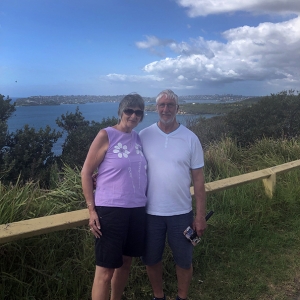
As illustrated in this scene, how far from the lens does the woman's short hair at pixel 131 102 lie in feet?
8.32

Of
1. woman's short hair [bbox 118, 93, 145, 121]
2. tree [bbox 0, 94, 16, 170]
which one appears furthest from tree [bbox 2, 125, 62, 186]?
woman's short hair [bbox 118, 93, 145, 121]

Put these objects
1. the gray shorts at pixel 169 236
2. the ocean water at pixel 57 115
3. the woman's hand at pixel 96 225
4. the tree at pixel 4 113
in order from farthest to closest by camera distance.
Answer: the tree at pixel 4 113 < the ocean water at pixel 57 115 < the gray shorts at pixel 169 236 < the woman's hand at pixel 96 225

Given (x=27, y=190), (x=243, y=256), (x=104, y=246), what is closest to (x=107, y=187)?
(x=104, y=246)

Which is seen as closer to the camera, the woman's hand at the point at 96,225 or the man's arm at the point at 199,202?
the woman's hand at the point at 96,225

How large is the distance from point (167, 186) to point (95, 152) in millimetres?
617

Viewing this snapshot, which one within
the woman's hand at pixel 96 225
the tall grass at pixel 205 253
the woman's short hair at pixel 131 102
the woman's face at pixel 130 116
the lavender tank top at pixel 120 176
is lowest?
the tall grass at pixel 205 253

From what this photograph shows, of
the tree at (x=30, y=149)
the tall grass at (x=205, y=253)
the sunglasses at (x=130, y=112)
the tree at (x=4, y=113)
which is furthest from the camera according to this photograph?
the tree at (x=4, y=113)

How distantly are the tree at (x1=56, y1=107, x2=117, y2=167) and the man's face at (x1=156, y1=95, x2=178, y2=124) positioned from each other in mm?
8095

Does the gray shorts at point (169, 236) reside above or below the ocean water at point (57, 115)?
below

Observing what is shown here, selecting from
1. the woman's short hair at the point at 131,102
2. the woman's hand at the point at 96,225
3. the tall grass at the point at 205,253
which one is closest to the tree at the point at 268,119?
the tall grass at the point at 205,253

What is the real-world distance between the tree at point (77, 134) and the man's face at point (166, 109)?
809cm

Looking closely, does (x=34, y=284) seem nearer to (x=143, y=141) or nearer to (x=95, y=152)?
(x=95, y=152)

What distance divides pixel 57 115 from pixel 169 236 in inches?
571

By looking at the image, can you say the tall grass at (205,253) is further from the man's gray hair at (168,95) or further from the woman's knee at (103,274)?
the man's gray hair at (168,95)
